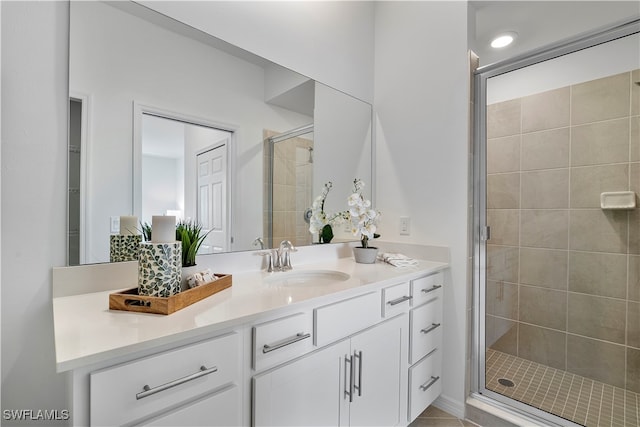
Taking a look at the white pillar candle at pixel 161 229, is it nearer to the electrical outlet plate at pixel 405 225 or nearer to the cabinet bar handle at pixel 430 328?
the cabinet bar handle at pixel 430 328

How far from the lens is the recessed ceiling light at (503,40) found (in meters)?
2.04

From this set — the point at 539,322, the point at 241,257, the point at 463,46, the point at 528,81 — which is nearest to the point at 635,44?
the point at 528,81

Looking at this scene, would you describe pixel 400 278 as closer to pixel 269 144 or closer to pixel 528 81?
pixel 269 144

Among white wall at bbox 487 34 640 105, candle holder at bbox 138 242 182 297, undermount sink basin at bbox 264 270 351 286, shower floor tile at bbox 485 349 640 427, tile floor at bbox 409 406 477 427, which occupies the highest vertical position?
white wall at bbox 487 34 640 105

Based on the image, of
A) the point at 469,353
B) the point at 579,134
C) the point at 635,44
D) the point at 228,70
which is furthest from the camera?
the point at 469,353

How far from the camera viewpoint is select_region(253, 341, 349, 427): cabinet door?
88 centimetres

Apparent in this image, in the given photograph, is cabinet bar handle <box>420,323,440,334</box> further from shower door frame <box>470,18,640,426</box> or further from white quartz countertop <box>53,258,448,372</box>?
white quartz countertop <box>53,258,448,372</box>

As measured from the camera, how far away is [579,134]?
60.7 inches

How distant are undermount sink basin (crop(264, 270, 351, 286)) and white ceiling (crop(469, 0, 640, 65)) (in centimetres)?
152

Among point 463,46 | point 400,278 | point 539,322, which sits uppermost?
point 463,46

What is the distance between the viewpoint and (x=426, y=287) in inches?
61.5

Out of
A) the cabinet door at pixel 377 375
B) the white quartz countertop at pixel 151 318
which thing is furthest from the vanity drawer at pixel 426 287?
the white quartz countertop at pixel 151 318

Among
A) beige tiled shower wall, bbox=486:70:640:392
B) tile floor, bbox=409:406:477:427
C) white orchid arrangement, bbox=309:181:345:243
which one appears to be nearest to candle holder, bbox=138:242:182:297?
white orchid arrangement, bbox=309:181:345:243

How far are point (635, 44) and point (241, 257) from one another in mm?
2019
